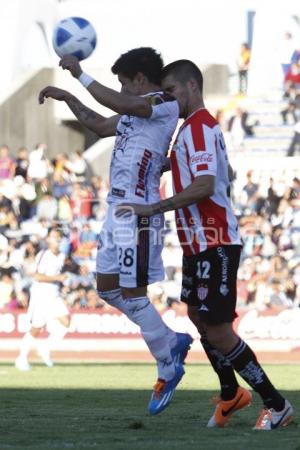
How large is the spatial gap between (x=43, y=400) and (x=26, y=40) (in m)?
25.6

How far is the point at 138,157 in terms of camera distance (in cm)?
920

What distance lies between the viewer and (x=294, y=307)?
23.0m

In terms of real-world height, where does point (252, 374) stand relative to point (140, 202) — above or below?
below

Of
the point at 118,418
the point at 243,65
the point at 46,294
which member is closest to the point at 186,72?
the point at 118,418

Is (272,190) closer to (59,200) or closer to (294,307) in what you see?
(294,307)

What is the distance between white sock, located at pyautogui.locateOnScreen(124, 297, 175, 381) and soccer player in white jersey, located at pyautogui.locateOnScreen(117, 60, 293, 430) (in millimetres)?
644

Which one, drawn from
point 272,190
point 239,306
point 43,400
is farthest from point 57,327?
point 43,400

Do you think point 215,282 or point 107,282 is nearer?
point 215,282

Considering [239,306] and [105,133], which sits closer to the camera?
[105,133]

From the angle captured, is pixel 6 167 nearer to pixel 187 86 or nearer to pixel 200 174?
pixel 187 86

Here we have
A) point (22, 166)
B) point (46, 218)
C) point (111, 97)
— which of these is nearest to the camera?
point (111, 97)

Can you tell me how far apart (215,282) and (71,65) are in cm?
179

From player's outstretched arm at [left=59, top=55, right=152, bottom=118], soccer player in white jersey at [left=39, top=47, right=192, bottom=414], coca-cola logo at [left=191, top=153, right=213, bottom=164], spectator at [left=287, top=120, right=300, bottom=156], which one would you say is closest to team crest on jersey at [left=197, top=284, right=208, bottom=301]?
coca-cola logo at [left=191, top=153, right=213, bottom=164]

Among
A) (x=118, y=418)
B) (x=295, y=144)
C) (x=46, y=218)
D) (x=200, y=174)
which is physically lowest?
(x=46, y=218)
